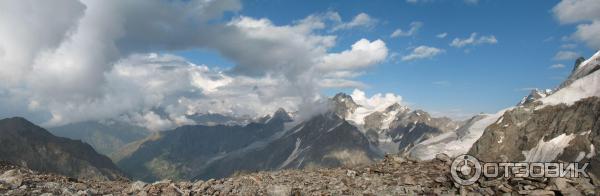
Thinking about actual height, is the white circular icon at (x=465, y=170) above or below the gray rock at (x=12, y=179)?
above

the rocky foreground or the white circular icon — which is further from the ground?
the white circular icon

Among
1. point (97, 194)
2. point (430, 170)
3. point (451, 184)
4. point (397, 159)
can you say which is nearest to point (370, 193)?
point (451, 184)

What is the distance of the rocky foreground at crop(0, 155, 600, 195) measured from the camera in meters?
22.8

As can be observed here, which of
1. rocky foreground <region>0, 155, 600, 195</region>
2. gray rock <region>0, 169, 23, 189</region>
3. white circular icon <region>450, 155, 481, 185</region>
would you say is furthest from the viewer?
white circular icon <region>450, 155, 481, 185</region>

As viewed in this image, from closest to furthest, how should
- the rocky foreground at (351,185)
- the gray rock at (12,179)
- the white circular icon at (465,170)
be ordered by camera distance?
1. the rocky foreground at (351,185)
2. the gray rock at (12,179)
3. the white circular icon at (465,170)

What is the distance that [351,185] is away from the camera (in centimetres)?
2650

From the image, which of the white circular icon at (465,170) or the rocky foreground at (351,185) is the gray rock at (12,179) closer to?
the rocky foreground at (351,185)

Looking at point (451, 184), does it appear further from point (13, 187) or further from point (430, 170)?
point (13, 187)

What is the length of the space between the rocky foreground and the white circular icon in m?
0.44

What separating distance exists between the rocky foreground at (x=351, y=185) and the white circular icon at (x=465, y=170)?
17.1 inches

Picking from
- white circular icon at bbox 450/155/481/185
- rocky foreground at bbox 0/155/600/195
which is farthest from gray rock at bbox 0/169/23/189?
white circular icon at bbox 450/155/481/185

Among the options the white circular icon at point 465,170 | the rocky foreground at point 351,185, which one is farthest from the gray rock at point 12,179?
the white circular icon at point 465,170

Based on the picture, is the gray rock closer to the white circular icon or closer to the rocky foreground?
the rocky foreground

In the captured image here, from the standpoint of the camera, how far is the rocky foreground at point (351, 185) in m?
22.8
